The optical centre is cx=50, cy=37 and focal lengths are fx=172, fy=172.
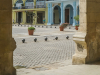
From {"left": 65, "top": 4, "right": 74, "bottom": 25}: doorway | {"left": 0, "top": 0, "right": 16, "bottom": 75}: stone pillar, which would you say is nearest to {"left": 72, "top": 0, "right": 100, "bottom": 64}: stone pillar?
{"left": 0, "top": 0, "right": 16, "bottom": 75}: stone pillar

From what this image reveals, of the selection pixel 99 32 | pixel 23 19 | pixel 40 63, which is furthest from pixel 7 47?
pixel 23 19

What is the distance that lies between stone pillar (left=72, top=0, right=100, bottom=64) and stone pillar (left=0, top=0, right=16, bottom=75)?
2.36 meters

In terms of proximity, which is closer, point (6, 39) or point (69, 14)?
point (6, 39)

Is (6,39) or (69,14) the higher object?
(69,14)

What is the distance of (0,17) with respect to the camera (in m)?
3.66

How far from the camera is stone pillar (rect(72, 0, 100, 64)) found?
208 inches

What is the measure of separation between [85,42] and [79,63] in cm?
69

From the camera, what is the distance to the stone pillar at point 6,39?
12.1 feet

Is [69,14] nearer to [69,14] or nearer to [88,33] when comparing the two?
[69,14]

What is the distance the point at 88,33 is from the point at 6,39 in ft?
8.79

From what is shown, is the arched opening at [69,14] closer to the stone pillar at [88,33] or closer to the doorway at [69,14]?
the doorway at [69,14]

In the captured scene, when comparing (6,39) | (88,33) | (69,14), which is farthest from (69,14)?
Result: (6,39)

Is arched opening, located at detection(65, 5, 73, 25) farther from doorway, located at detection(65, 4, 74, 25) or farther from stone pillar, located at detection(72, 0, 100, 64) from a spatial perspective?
stone pillar, located at detection(72, 0, 100, 64)

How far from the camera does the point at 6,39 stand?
3.79m
